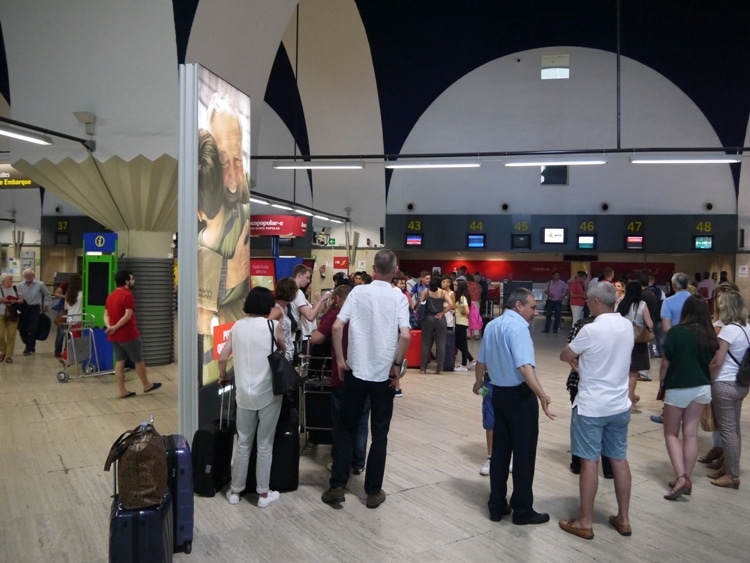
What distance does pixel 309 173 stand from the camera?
19.3 metres

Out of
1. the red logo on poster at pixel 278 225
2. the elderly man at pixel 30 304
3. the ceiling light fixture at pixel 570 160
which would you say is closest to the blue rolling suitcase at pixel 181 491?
the elderly man at pixel 30 304

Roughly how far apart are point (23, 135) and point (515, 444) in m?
7.03

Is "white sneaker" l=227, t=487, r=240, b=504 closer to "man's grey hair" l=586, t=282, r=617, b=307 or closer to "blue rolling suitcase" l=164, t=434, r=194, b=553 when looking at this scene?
"blue rolling suitcase" l=164, t=434, r=194, b=553

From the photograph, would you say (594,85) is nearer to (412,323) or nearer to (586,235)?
(586,235)

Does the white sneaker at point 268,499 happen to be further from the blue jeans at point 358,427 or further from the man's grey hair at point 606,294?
the man's grey hair at point 606,294

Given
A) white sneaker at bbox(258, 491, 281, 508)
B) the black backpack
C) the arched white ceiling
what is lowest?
white sneaker at bbox(258, 491, 281, 508)

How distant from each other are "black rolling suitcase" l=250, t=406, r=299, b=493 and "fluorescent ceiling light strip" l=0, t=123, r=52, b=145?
5.48 m

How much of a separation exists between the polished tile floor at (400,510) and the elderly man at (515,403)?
0.15 meters

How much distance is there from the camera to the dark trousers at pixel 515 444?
12.2 ft

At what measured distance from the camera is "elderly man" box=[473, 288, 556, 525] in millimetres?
3693

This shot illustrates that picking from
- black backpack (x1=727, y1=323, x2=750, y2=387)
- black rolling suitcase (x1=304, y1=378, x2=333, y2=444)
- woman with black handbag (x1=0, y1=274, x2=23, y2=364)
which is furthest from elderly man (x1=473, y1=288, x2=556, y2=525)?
woman with black handbag (x1=0, y1=274, x2=23, y2=364)

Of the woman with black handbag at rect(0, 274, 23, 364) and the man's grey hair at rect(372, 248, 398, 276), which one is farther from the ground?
the man's grey hair at rect(372, 248, 398, 276)

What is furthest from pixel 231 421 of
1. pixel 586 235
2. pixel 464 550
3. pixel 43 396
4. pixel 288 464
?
pixel 586 235

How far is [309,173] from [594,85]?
30.3ft
